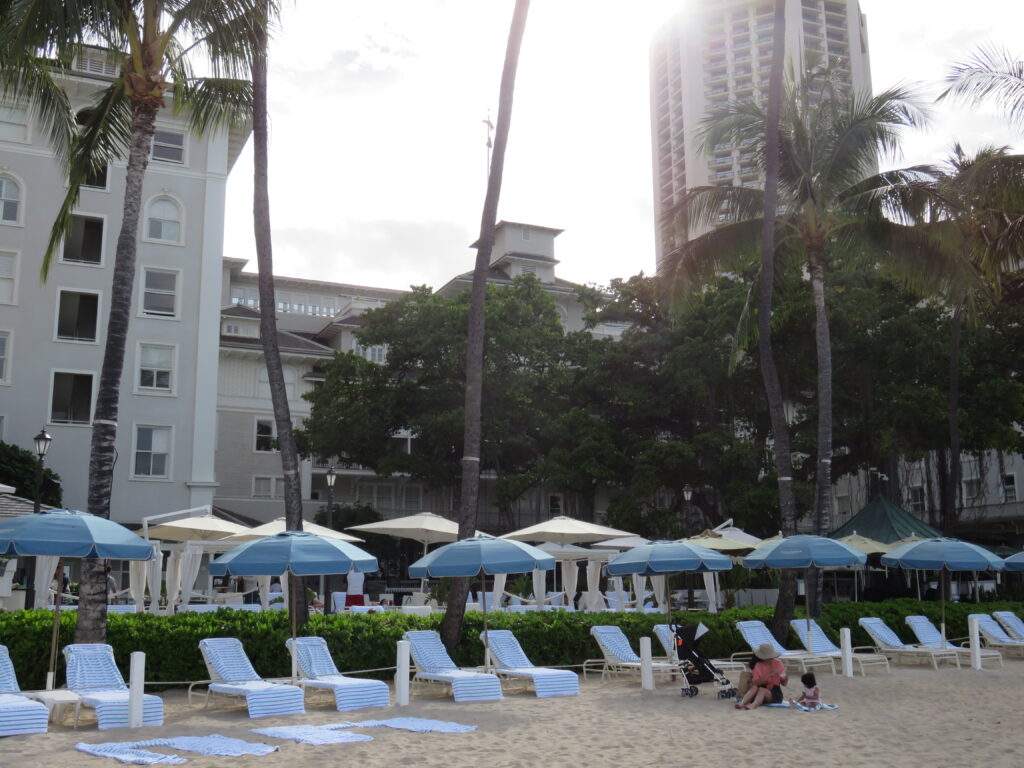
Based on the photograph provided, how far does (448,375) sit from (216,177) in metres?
11.6

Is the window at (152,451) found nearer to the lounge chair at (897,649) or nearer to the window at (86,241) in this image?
the window at (86,241)

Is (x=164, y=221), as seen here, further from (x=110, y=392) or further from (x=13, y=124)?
(x=110, y=392)

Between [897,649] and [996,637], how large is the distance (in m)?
3.38

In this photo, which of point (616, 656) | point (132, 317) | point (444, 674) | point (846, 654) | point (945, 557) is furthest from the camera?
point (132, 317)

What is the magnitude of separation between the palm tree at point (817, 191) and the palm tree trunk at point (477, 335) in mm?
5981

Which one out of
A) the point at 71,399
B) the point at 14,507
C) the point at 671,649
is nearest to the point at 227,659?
the point at 671,649

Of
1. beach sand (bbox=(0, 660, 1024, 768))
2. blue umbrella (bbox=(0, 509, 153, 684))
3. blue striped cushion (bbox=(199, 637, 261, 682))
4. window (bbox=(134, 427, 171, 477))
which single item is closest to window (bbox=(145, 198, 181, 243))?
window (bbox=(134, 427, 171, 477))

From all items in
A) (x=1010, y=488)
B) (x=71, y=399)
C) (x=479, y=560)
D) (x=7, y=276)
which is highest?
(x=7, y=276)

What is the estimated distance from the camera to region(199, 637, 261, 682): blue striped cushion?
13195mm

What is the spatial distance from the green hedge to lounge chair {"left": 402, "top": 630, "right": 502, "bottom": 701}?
35.0 inches

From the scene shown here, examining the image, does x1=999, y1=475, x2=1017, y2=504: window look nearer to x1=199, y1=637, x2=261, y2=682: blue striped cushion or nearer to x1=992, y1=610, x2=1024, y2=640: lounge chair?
x1=992, y1=610, x2=1024, y2=640: lounge chair

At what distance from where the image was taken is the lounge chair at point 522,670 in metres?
14.8

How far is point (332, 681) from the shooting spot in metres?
13.3

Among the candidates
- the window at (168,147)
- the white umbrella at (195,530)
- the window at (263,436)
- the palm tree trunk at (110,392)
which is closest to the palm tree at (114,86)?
the palm tree trunk at (110,392)
